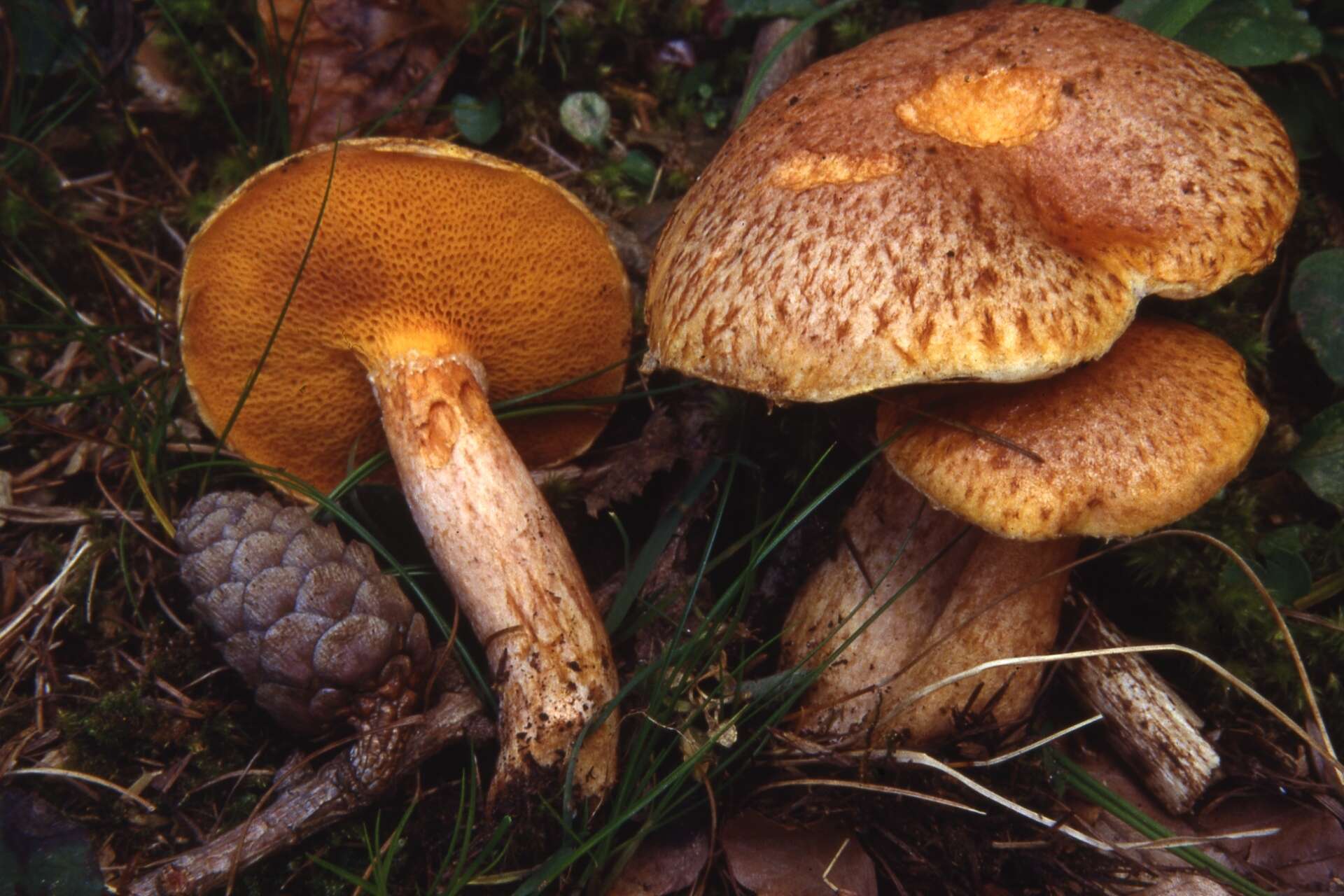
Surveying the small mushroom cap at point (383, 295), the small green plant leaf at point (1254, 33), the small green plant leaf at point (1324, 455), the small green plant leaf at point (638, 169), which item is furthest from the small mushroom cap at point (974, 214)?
the small green plant leaf at point (638, 169)

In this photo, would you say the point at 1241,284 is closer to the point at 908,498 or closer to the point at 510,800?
the point at 908,498

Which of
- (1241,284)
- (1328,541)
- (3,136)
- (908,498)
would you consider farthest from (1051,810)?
(3,136)

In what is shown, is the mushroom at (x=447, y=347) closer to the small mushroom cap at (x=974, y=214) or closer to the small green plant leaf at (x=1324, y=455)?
the small mushroom cap at (x=974, y=214)

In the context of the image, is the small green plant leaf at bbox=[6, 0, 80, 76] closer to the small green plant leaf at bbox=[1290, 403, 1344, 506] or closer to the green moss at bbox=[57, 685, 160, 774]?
the green moss at bbox=[57, 685, 160, 774]

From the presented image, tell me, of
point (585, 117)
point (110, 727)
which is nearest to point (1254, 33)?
point (585, 117)

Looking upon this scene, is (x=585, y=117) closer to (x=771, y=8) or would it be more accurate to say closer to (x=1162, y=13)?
(x=771, y=8)

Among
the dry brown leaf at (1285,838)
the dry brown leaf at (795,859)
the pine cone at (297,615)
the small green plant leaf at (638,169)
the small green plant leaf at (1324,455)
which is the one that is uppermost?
the small green plant leaf at (638,169)
